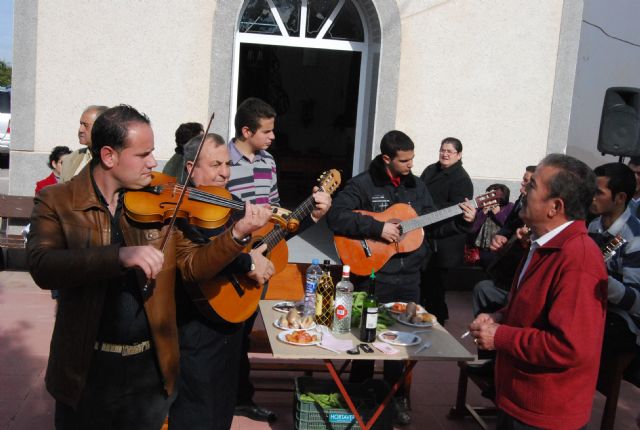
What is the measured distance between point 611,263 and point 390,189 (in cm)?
155

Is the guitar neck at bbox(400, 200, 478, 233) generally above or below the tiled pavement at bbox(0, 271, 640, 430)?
above

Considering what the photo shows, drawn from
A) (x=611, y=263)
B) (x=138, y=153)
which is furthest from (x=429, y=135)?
(x=138, y=153)

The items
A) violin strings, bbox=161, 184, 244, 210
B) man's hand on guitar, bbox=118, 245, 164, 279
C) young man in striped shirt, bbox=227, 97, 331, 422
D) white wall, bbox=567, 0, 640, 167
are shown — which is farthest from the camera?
white wall, bbox=567, 0, 640, 167

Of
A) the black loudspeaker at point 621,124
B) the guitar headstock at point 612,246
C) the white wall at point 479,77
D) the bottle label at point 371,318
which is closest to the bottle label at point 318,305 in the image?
the bottle label at point 371,318

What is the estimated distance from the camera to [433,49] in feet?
25.6

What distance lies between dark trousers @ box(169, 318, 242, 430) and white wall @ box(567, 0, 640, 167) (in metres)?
11.4

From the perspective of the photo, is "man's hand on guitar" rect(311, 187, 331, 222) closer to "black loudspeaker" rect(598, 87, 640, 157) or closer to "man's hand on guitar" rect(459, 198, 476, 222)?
"man's hand on guitar" rect(459, 198, 476, 222)

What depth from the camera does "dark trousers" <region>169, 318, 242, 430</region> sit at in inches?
120

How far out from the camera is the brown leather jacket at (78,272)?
2178 mm

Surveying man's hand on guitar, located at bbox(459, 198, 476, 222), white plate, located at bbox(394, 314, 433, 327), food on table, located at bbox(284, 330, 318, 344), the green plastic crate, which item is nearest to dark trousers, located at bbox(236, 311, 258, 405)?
the green plastic crate

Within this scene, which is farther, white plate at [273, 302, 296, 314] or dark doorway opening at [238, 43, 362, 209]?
dark doorway opening at [238, 43, 362, 209]

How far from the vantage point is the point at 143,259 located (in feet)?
6.95

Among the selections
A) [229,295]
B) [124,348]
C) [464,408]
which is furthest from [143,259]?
[464,408]

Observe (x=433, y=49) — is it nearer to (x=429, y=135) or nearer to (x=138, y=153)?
(x=429, y=135)
